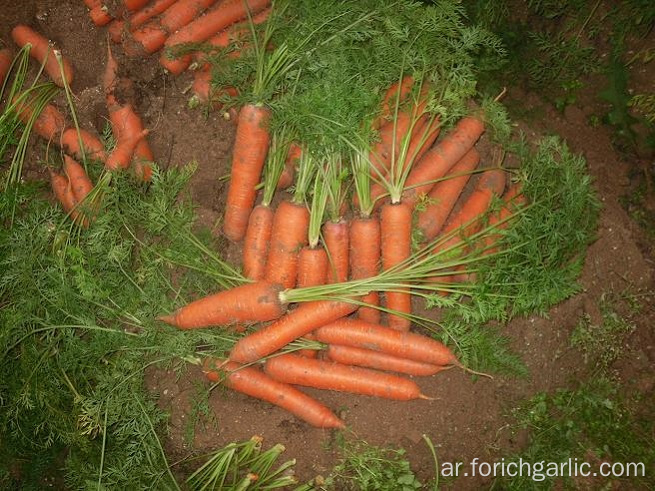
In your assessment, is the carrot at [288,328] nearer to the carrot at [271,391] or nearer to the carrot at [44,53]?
the carrot at [271,391]

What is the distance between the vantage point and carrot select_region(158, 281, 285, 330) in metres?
2.91

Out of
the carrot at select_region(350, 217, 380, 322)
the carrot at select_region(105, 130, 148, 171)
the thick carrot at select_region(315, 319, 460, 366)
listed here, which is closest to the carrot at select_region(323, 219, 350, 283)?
the carrot at select_region(350, 217, 380, 322)

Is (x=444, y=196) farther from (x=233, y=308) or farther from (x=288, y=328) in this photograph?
(x=233, y=308)

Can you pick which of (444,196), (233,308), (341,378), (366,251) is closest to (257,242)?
(233,308)

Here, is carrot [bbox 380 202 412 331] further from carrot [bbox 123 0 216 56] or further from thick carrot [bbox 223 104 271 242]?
carrot [bbox 123 0 216 56]

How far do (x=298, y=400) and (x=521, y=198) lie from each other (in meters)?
1.68

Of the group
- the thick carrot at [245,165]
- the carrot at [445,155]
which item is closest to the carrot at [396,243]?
the carrot at [445,155]

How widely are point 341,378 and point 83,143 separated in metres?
2.10

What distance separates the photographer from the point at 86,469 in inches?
115

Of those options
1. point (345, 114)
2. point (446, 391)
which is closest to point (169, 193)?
point (345, 114)

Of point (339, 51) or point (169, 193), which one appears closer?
point (339, 51)

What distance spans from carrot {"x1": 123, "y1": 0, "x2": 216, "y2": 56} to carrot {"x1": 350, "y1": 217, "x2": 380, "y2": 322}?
1.67m

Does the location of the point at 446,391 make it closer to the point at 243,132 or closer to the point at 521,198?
Answer: the point at 521,198

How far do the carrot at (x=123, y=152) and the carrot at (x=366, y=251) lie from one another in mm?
1410
